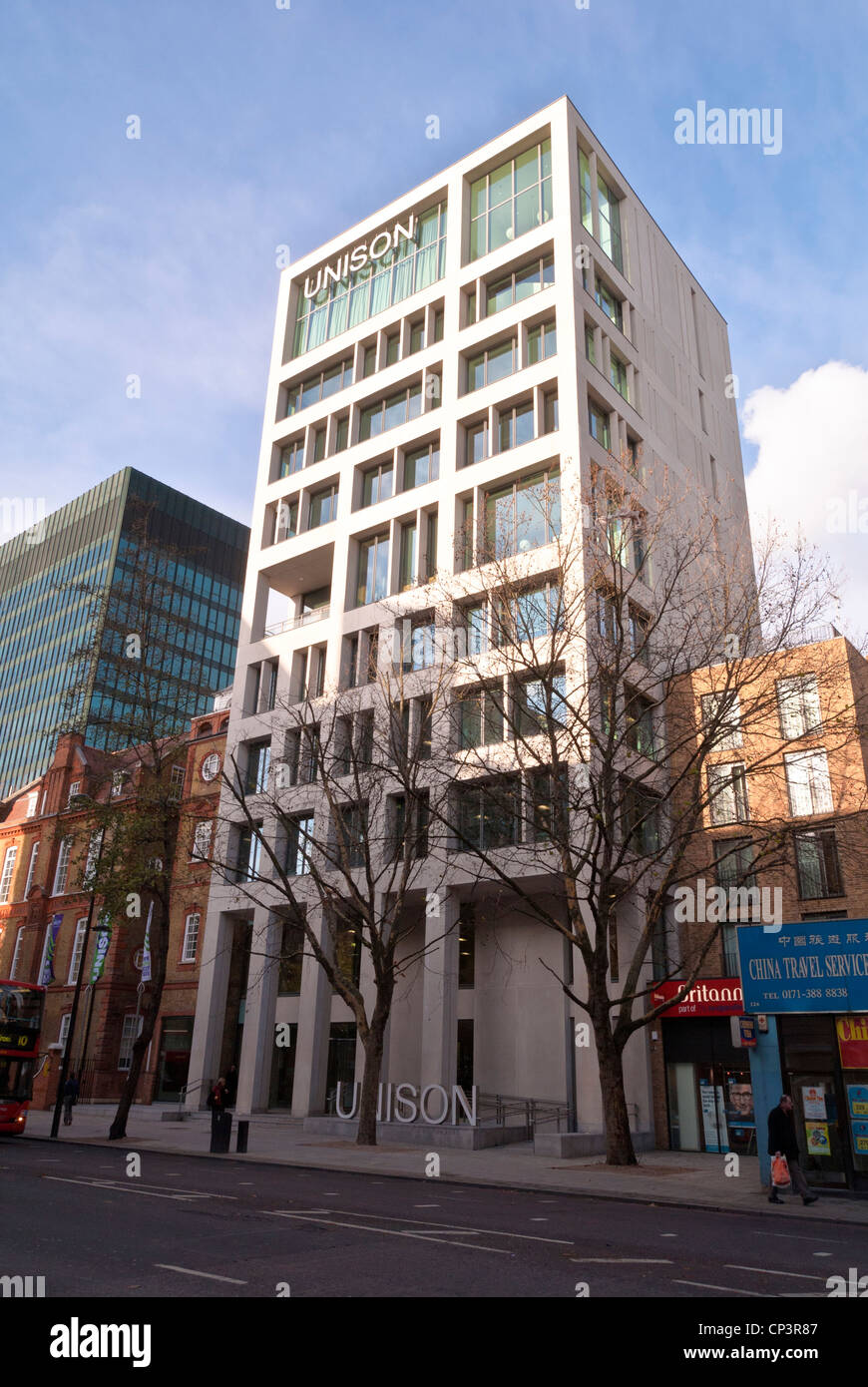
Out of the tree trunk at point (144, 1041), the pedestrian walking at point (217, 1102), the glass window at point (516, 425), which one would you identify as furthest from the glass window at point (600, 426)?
the pedestrian walking at point (217, 1102)

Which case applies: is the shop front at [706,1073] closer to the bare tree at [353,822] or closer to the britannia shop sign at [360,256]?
the bare tree at [353,822]

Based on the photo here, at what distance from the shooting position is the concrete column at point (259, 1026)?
35844 mm

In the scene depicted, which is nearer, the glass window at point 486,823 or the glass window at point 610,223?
the glass window at point 486,823

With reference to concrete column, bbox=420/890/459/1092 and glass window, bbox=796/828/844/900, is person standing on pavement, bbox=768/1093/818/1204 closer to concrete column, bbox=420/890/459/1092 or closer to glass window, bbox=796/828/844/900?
glass window, bbox=796/828/844/900

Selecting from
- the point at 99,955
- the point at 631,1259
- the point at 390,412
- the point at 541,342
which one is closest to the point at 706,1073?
the point at 631,1259

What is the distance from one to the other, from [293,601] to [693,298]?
1033 inches

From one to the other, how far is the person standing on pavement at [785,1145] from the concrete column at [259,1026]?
75.5 feet

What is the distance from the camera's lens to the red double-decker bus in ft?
82.9

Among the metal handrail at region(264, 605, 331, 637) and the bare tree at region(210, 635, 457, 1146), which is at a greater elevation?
the metal handrail at region(264, 605, 331, 637)

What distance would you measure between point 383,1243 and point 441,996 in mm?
21988

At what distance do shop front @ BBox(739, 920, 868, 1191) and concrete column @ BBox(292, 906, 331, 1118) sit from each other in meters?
18.8

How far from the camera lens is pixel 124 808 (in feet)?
89.6

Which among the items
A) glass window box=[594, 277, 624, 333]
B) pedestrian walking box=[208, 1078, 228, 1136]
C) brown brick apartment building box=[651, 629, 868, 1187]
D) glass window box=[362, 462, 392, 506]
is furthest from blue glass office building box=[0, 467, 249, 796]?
brown brick apartment building box=[651, 629, 868, 1187]
